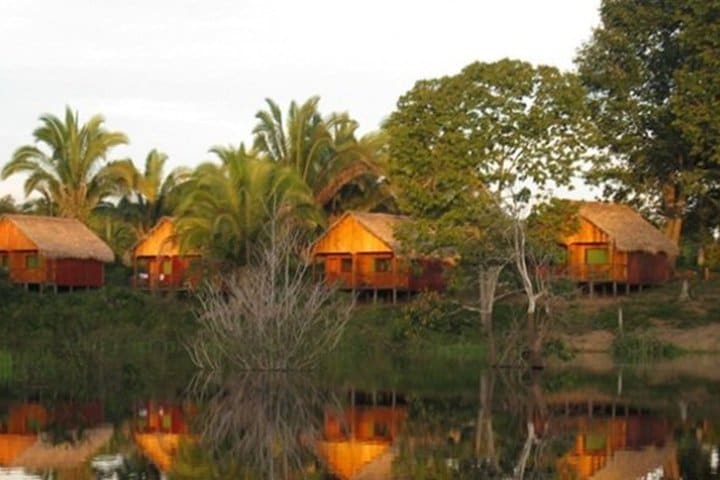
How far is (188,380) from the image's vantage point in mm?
31000

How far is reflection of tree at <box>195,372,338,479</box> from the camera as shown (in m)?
17.8

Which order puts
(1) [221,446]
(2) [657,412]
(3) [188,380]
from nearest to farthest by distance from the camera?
(1) [221,446] → (2) [657,412] → (3) [188,380]

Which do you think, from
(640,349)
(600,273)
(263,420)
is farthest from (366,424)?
(600,273)

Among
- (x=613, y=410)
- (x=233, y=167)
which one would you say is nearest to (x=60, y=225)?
(x=233, y=167)

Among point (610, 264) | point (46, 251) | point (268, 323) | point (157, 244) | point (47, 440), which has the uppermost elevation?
point (157, 244)

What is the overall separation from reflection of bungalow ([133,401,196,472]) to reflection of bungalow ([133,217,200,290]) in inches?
1012

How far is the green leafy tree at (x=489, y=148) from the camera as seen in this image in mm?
38094

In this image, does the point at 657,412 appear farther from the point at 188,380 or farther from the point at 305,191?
the point at 305,191

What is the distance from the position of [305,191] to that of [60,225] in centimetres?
1139

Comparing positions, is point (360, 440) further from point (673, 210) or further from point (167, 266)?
point (167, 266)

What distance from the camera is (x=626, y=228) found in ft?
154

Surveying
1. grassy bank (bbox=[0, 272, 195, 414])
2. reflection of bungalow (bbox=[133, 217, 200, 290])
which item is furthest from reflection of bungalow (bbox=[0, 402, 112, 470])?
reflection of bungalow (bbox=[133, 217, 200, 290])

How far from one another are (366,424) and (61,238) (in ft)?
101

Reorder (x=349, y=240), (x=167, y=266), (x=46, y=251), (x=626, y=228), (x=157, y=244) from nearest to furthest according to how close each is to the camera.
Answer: (x=626, y=228) < (x=349, y=240) < (x=46, y=251) < (x=157, y=244) < (x=167, y=266)
